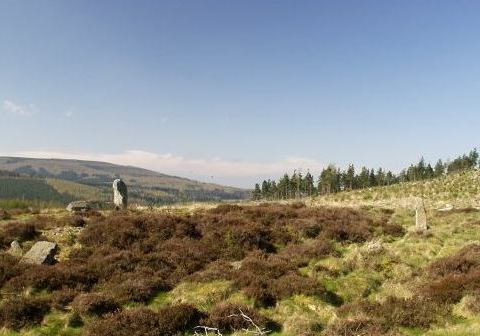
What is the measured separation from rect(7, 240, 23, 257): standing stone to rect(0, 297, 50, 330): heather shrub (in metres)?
6.55

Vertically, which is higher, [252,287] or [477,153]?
[477,153]

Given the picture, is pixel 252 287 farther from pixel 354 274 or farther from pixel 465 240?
pixel 465 240

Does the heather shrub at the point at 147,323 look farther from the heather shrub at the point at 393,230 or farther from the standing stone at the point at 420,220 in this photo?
the standing stone at the point at 420,220

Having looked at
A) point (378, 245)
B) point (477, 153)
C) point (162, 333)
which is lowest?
point (162, 333)

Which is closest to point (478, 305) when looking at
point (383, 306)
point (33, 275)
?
point (383, 306)

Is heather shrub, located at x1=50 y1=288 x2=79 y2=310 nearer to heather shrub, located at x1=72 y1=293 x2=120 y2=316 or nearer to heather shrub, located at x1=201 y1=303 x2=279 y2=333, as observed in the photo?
heather shrub, located at x1=72 y1=293 x2=120 y2=316

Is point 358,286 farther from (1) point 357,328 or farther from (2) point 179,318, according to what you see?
(2) point 179,318

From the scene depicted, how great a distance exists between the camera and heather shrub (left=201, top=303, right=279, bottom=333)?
12523 mm

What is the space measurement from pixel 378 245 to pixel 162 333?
1347cm

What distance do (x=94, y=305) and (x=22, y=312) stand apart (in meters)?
2.07

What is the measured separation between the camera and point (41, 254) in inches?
725

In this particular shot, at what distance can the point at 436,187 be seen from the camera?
7456cm

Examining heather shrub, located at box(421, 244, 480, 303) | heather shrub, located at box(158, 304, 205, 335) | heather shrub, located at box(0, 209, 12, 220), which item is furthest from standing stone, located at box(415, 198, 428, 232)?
heather shrub, located at box(0, 209, 12, 220)

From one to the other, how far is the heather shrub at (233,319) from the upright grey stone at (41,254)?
29.2ft
